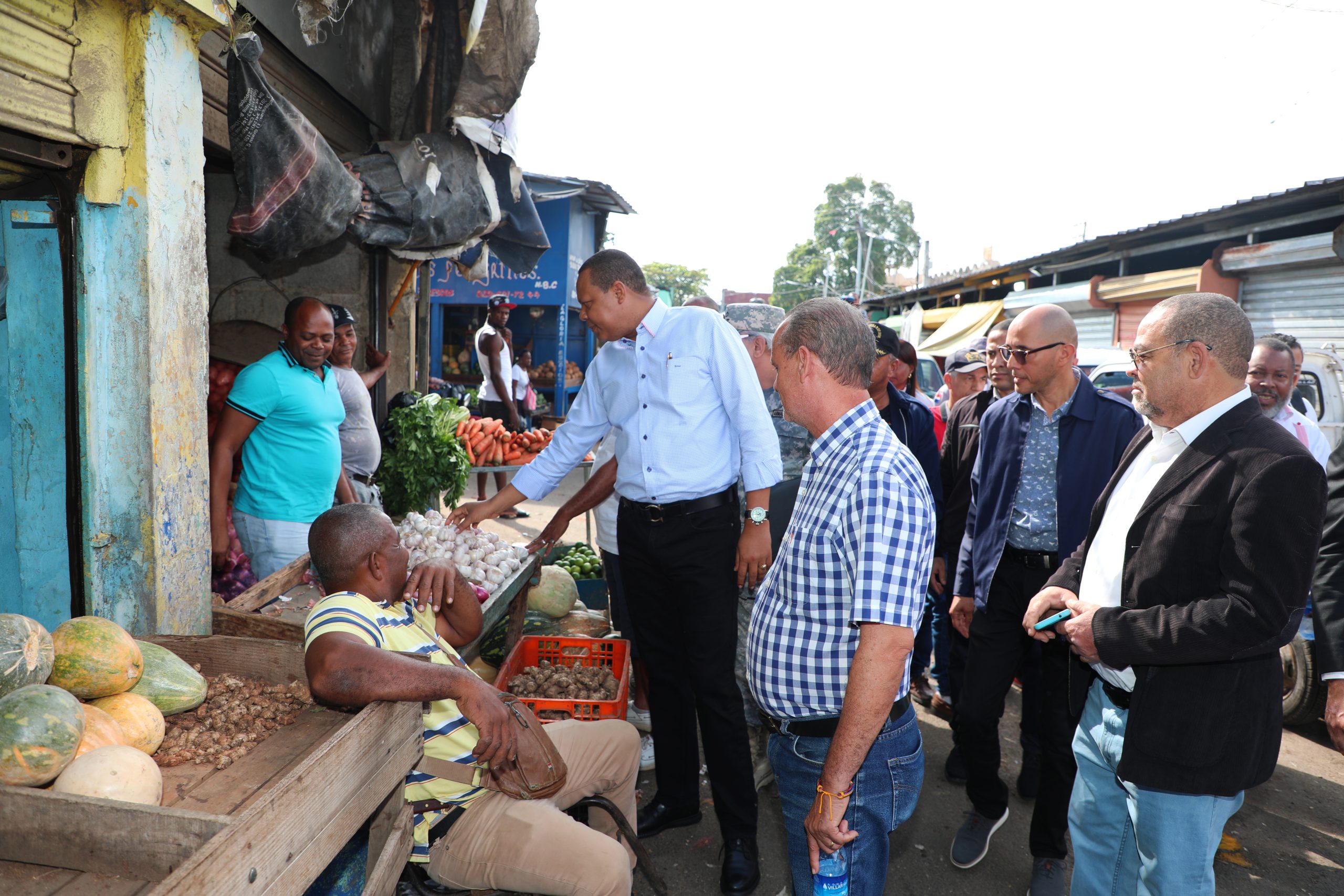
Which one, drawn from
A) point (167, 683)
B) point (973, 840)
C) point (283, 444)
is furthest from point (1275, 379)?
point (167, 683)

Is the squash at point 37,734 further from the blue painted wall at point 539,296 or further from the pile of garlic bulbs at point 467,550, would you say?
the blue painted wall at point 539,296

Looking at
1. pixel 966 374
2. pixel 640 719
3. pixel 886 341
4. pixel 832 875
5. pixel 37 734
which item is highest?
pixel 886 341

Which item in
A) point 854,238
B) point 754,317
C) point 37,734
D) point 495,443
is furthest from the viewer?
point 854,238

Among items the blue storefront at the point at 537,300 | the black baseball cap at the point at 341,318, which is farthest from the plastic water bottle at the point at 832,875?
the blue storefront at the point at 537,300

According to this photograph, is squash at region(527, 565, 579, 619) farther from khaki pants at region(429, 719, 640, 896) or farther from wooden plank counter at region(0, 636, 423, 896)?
wooden plank counter at region(0, 636, 423, 896)

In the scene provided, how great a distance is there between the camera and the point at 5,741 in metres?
1.63

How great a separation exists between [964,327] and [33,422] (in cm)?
2202

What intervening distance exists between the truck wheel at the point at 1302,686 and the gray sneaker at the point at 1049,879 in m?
2.74

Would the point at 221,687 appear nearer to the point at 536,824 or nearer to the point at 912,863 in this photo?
the point at 536,824

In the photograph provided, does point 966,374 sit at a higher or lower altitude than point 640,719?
higher

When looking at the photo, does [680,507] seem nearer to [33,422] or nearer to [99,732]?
[99,732]

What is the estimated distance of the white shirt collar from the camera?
226 cm

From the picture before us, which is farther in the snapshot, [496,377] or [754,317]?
[496,377]

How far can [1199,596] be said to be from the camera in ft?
7.28
